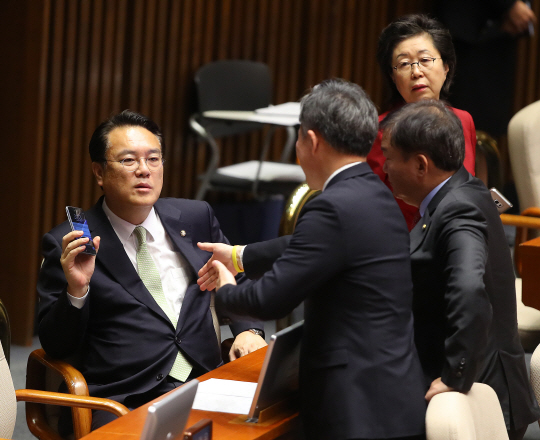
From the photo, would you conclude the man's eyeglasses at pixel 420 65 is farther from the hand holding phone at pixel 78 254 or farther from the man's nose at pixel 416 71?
the hand holding phone at pixel 78 254

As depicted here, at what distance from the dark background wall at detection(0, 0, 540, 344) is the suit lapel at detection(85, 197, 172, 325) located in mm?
1926

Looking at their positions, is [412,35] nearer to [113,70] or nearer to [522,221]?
[522,221]

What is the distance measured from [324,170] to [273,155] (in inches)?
156

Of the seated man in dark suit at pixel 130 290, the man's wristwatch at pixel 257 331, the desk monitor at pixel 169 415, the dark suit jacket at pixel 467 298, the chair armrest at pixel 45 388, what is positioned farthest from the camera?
the man's wristwatch at pixel 257 331

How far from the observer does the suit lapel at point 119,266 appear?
2570 millimetres

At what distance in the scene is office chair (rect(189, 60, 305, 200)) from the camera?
5121 millimetres

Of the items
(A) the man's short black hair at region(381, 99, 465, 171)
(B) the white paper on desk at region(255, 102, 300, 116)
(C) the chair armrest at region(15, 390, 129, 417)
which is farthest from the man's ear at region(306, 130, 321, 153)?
(B) the white paper on desk at region(255, 102, 300, 116)

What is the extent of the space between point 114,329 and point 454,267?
1.13 m

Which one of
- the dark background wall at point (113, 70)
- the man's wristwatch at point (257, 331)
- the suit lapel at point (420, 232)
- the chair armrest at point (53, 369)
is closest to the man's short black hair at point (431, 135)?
the suit lapel at point (420, 232)

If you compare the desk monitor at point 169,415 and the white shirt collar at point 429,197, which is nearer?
the desk monitor at point 169,415

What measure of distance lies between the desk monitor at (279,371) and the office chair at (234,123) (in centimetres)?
308

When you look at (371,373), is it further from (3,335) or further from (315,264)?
(3,335)

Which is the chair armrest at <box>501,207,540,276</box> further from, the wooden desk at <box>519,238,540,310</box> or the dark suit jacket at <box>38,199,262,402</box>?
the dark suit jacket at <box>38,199,262,402</box>

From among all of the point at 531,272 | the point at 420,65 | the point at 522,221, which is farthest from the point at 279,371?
the point at 522,221
